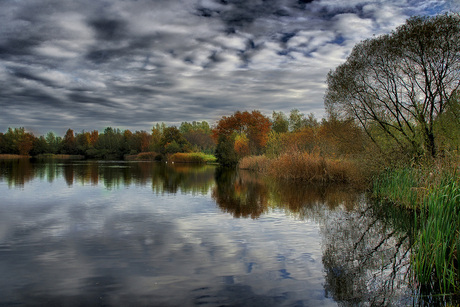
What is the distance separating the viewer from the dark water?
5.33 m

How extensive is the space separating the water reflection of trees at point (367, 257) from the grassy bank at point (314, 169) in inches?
378

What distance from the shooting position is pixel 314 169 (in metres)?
25.1

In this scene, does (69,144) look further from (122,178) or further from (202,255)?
(202,255)

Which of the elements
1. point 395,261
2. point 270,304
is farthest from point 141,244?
point 395,261

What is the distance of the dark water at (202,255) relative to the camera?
17.5ft

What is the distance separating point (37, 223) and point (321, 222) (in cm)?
899

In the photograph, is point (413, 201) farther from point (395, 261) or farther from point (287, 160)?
point (287, 160)

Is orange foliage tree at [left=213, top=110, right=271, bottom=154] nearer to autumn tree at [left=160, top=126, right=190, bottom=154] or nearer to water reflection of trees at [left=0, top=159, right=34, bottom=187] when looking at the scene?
autumn tree at [left=160, top=126, right=190, bottom=154]

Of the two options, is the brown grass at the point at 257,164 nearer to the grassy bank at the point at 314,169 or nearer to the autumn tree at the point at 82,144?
the grassy bank at the point at 314,169

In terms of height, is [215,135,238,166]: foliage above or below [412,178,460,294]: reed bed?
above

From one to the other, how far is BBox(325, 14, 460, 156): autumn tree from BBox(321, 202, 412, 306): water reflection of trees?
23.7 ft

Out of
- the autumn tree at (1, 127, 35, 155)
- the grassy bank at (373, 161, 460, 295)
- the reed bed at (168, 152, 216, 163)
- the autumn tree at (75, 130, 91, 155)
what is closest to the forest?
the grassy bank at (373, 161, 460, 295)

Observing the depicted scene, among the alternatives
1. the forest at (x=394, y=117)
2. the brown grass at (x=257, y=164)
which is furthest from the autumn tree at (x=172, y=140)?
the forest at (x=394, y=117)

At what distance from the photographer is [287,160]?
89.1 feet
